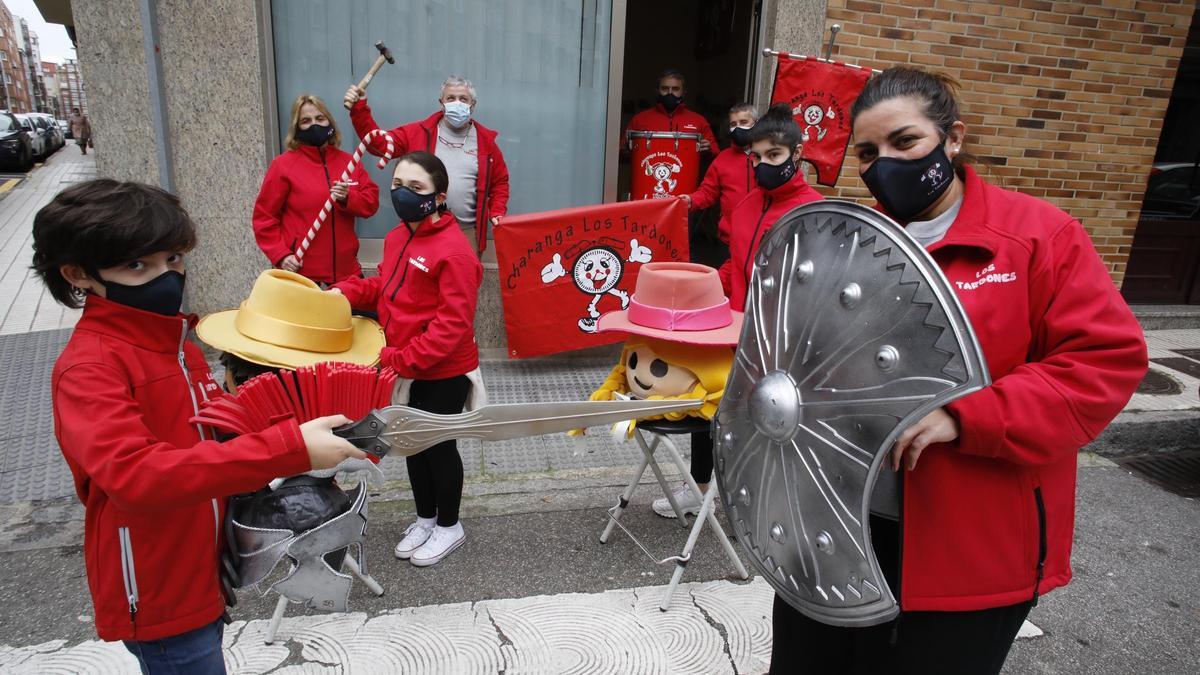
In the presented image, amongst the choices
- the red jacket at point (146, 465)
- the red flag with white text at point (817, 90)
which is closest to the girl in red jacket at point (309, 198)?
the red jacket at point (146, 465)

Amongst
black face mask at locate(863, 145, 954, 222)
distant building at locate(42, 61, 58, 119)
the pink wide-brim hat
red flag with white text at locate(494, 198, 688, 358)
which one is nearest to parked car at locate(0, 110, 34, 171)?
red flag with white text at locate(494, 198, 688, 358)

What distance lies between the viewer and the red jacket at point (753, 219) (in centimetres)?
353

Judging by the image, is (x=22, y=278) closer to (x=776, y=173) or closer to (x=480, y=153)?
(x=480, y=153)

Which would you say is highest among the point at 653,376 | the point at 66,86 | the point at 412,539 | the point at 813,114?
the point at 813,114

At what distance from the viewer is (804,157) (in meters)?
5.47

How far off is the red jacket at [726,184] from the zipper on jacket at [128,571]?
13.0 ft

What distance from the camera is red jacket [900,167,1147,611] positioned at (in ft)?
4.23

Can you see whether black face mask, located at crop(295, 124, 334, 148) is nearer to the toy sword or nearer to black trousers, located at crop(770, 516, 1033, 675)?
the toy sword

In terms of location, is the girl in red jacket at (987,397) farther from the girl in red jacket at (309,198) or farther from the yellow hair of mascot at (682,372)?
the girl in red jacket at (309,198)

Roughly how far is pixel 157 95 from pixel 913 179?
195 inches

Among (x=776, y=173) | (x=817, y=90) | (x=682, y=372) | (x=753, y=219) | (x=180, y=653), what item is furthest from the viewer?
(x=817, y=90)

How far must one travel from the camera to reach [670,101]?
590 cm

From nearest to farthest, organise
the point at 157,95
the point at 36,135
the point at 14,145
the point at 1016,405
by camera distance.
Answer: the point at 1016,405, the point at 157,95, the point at 14,145, the point at 36,135

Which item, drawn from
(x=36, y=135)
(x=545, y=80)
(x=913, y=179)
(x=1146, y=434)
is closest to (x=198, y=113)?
(x=545, y=80)
